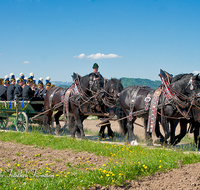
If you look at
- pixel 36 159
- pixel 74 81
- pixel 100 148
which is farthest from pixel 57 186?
pixel 74 81

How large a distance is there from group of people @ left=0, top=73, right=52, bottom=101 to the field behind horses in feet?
11.3

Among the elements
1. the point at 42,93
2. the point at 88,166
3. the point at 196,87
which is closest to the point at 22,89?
the point at 42,93

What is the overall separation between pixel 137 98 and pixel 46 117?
175 inches

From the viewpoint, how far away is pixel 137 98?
849 cm

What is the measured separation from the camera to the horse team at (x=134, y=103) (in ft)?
24.2

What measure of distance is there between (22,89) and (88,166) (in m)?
7.39

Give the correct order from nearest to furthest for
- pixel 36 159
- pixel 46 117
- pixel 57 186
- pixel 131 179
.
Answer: pixel 57 186
pixel 131 179
pixel 36 159
pixel 46 117

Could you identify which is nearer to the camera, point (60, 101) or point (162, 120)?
point (162, 120)

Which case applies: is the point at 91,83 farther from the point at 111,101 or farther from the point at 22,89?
the point at 22,89

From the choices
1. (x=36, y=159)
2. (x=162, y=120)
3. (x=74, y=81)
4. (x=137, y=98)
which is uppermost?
(x=74, y=81)

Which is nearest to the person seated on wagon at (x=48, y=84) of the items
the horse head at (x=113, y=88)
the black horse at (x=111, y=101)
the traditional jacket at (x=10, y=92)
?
the traditional jacket at (x=10, y=92)

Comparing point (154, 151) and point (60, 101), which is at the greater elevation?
point (60, 101)

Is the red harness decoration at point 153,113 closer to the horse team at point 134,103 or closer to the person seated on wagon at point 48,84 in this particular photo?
the horse team at point 134,103

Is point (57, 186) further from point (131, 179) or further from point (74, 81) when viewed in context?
point (74, 81)
